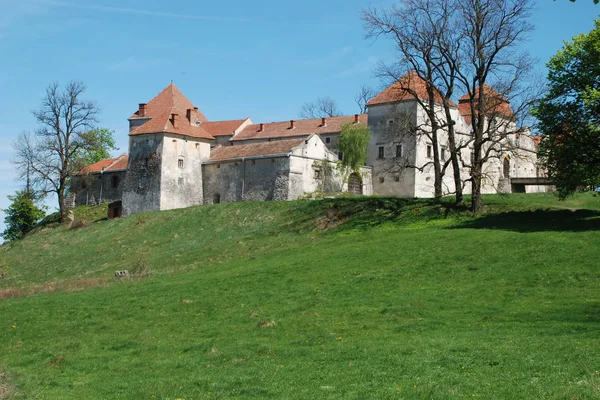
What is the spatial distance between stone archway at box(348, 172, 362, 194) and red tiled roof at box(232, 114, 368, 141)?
633 cm

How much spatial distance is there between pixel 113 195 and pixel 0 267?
95.0ft

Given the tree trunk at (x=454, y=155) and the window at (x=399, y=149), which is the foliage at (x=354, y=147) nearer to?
the window at (x=399, y=149)

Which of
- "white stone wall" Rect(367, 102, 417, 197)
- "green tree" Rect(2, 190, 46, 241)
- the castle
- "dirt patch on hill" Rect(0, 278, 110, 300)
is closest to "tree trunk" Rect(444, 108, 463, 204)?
the castle

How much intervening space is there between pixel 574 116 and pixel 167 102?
5194 cm

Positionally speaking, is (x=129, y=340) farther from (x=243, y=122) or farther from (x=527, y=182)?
(x=243, y=122)

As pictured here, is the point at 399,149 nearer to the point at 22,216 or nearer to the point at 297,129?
the point at 297,129

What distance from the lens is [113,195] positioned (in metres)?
80.5

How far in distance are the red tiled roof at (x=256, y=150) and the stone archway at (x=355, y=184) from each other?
7427 millimetres

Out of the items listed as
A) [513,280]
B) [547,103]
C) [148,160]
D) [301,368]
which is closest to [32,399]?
[301,368]

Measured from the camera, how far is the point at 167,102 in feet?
268

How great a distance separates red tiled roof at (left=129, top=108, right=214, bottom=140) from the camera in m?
69.4

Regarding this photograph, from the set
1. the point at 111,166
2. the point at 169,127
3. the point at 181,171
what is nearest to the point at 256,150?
the point at 181,171

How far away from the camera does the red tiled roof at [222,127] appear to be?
83.3 meters

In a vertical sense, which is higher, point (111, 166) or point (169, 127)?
point (169, 127)
